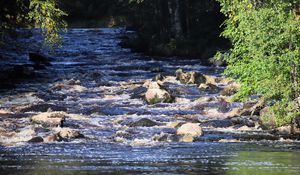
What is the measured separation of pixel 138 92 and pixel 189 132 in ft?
35.6

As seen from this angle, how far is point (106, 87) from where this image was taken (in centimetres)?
3497

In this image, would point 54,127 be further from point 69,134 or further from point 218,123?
point 218,123

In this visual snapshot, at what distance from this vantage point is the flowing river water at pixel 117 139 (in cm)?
1520

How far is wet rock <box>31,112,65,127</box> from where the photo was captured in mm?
22578

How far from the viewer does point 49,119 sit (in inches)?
906

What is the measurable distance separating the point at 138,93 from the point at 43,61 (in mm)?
18648

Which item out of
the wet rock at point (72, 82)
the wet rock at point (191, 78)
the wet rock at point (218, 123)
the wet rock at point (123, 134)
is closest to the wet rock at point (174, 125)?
the wet rock at point (218, 123)

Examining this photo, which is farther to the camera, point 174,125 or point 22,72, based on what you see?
point 22,72

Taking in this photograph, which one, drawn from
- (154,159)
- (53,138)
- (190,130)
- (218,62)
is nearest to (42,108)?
(53,138)

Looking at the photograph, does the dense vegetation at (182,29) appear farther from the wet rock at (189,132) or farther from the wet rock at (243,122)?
the wet rock at (189,132)

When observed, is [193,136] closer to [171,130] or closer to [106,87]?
[171,130]

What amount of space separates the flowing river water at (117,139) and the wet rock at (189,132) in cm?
37

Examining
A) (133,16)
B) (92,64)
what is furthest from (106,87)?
(133,16)

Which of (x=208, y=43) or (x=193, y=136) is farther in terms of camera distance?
(x=208, y=43)
